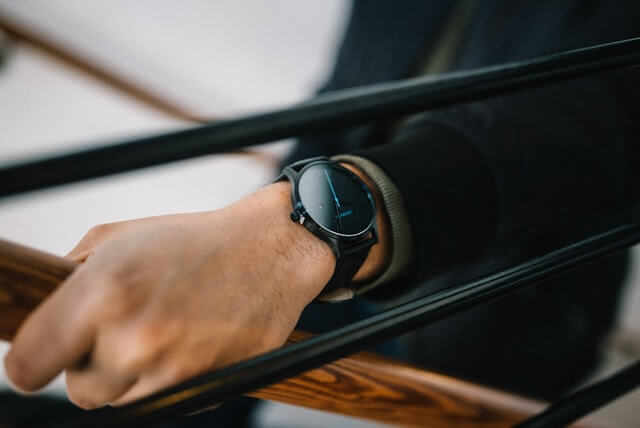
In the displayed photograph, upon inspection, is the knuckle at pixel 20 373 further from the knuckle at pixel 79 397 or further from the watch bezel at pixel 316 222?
the watch bezel at pixel 316 222

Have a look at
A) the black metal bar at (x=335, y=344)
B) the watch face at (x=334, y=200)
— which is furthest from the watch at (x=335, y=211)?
the black metal bar at (x=335, y=344)

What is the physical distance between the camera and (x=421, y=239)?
0.41 m

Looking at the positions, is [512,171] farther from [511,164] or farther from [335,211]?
[335,211]

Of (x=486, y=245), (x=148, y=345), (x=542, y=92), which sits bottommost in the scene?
(x=148, y=345)

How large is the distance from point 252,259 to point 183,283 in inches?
2.1

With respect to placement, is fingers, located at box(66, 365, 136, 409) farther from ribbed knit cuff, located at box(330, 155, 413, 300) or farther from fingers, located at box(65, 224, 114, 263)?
ribbed knit cuff, located at box(330, 155, 413, 300)

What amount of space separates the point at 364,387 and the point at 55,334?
0.22 m

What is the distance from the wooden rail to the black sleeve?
11 cm

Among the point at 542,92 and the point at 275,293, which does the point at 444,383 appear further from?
the point at 542,92

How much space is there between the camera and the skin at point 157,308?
0.21 meters

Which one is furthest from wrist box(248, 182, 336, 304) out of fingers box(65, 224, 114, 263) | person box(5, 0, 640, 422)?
fingers box(65, 224, 114, 263)

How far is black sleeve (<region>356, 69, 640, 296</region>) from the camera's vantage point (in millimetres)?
428

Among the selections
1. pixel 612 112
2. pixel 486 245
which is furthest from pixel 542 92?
pixel 486 245

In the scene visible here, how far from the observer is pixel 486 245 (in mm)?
490
